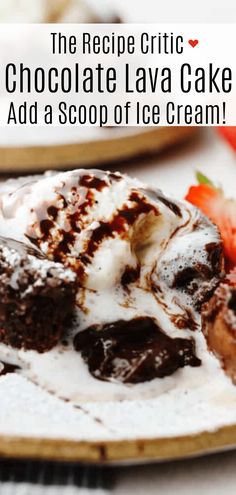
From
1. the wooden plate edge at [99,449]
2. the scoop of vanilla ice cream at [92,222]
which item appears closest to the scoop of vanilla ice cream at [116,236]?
the scoop of vanilla ice cream at [92,222]

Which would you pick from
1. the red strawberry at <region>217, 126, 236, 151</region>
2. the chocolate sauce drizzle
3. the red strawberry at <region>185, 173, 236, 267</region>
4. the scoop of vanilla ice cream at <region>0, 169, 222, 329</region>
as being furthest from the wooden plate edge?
the red strawberry at <region>217, 126, 236, 151</region>

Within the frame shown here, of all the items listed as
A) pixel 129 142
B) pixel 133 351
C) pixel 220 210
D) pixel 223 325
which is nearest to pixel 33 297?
pixel 133 351

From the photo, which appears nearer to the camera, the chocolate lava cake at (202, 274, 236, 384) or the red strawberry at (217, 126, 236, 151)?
the chocolate lava cake at (202, 274, 236, 384)

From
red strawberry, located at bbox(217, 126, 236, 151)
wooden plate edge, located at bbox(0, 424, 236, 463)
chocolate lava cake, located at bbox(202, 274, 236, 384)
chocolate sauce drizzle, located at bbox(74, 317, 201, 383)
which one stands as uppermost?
red strawberry, located at bbox(217, 126, 236, 151)

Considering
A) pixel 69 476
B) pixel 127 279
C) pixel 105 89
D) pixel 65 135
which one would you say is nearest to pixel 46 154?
pixel 65 135

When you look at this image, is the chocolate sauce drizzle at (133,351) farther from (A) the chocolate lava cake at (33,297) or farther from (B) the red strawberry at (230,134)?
(B) the red strawberry at (230,134)

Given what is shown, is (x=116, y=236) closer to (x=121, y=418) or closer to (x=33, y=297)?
(x=33, y=297)

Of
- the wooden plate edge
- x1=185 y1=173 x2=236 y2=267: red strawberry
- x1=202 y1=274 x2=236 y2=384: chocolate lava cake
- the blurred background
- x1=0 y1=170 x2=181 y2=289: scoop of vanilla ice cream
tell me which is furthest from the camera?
the blurred background

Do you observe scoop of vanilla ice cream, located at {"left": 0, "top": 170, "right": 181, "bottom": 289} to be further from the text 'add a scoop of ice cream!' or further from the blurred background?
the blurred background
